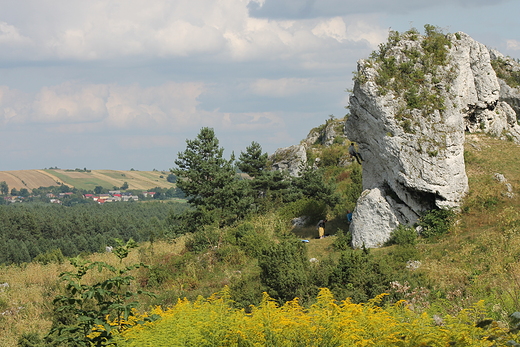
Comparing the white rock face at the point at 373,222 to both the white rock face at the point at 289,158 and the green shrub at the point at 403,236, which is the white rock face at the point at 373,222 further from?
the white rock face at the point at 289,158

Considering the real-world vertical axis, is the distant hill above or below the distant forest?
above

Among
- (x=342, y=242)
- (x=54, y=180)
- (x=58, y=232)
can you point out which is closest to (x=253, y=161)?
(x=342, y=242)

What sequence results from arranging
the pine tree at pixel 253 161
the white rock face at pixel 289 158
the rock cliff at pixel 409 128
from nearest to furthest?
the rock cliff at pixel 409 128
the pine tree at pixel 253 161
the white rock face at pixel 289 158

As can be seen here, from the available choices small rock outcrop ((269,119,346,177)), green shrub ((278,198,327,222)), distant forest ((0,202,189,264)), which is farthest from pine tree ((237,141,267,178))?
distant forest ((0,202,189,264))

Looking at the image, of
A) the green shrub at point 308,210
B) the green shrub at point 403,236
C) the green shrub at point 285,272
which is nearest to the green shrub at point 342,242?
the green shrub at point 403,236

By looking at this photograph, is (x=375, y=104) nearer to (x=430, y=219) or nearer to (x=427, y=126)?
(x=427, y=126)

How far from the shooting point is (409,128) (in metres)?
16.9

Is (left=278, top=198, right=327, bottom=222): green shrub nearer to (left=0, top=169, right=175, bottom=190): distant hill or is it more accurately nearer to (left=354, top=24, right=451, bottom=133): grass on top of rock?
(left=354, top=24, right=451, bottom=133): grass on top of rock

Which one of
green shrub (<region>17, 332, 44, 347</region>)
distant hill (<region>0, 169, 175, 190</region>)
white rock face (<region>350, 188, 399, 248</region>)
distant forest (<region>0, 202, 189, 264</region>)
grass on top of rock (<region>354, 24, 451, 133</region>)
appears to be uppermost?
grass on top of rock (<region>354, 24, 451, 133</region>)

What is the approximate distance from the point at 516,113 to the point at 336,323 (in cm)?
2639

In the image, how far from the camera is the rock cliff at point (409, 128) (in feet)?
54.2

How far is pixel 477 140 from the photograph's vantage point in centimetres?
2172

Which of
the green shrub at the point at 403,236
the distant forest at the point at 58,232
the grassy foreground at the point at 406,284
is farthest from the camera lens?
the distant forest at the point at 58,232

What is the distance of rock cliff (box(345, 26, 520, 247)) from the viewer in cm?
1652
